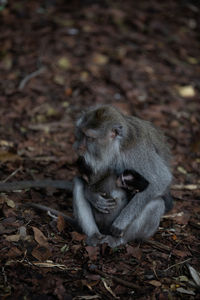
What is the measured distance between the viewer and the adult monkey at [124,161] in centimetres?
467

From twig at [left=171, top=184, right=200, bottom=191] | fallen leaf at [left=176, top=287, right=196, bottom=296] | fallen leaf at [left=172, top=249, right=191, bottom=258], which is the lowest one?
twig at [left=171, top=184, right=200, bottom=191]

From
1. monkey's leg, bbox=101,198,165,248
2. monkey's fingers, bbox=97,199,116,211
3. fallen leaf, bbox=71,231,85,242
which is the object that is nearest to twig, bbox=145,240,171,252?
monkey's leg, bbox=101,198,165,248

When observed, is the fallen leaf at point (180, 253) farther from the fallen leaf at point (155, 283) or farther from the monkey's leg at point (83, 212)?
the monkey's leg at point (83, 212)

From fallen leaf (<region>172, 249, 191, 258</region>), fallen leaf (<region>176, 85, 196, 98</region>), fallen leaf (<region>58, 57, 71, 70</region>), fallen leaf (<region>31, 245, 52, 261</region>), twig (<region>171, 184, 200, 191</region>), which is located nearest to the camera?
fallen leaf (<region>31, 245, 52, 261</region>)

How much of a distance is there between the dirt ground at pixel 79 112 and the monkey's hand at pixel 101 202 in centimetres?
44

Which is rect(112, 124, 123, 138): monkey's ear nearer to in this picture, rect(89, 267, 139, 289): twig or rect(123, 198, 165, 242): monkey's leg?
rect(123, 198, 165, 242): monkey's leg

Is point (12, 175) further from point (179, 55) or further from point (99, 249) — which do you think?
point (179, 55)

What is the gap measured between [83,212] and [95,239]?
0.39 metres

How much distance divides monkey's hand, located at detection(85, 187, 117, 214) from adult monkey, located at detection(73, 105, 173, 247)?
24 cm

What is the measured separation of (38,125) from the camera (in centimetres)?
779

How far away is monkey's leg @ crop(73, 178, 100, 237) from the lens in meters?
5.02

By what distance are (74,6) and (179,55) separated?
341 centimetres

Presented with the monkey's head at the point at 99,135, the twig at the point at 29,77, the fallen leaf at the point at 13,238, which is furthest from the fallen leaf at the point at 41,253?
the twig at the point at 29,77

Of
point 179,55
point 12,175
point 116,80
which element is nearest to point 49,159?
point 12,175
